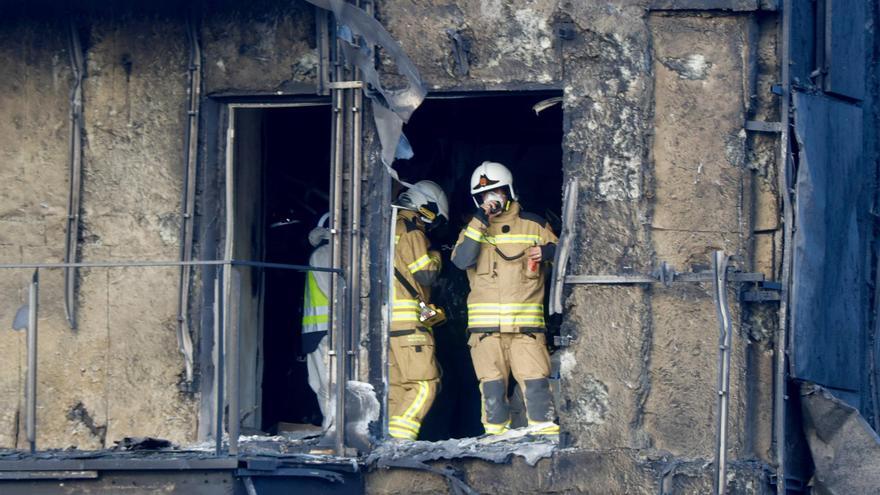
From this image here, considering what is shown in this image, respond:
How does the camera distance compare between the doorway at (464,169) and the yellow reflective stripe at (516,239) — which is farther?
the doorway at (464,169)

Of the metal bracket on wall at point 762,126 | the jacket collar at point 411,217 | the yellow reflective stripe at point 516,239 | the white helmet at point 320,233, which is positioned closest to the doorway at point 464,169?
the jacket collar at point 411,217

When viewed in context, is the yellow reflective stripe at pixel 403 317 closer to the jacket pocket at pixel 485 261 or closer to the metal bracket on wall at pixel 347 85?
the jacket pocket at pixel 485 261

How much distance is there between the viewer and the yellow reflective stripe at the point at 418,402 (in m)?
12.0

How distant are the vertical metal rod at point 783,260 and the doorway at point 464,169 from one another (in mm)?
3033

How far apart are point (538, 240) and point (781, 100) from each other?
2030 mm

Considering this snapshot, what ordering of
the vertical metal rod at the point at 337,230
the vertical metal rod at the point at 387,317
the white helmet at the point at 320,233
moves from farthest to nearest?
the white helmet at the point at 320,233
the vertical metal rod at the point at 387,317
the vertical metal rod at the point at 337,230

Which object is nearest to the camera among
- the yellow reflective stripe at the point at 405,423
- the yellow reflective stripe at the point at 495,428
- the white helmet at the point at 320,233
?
the yellow reflective stripe at the point at 495,428

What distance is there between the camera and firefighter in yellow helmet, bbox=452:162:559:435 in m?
11.9

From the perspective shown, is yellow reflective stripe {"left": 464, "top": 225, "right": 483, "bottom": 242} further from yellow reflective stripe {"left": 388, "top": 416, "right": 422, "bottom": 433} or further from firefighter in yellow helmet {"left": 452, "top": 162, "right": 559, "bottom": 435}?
yellow reflective stripe {"left": 388, "top": 416, "right": 422, "bottom": 433}

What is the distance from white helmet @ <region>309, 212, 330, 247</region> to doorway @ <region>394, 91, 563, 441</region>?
4.09 feet

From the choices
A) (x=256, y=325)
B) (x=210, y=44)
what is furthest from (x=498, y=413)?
(x=210, y=44)

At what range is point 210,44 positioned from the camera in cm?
1197

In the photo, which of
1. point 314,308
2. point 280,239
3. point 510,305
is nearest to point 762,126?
point 510,305

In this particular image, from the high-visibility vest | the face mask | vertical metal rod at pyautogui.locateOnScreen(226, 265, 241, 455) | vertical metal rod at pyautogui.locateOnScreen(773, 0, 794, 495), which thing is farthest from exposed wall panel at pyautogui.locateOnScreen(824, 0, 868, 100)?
vertical metal rod at pyautogui.locateOnScreen(226, 265, 241, 455)
